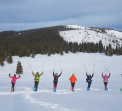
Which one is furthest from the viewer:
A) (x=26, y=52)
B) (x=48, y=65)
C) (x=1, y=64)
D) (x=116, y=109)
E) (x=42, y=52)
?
(x=42, y=52)

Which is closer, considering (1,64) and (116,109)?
(116,109)

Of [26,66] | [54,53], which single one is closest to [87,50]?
[54,53]

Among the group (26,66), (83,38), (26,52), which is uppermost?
(83,38)

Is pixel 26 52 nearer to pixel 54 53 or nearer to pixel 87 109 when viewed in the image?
pixel 54 53

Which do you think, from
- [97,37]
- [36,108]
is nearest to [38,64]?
[36,108]

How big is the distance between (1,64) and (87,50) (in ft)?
142

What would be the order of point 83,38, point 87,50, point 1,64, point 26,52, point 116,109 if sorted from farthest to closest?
point 83,38
point 87,50
point 26,52
point 1,64
point 116,109

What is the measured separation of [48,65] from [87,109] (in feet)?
136

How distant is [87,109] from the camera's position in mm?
7695

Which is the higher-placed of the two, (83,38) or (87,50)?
(83,38)

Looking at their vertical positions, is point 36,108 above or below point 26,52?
below

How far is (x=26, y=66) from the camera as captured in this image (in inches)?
1818

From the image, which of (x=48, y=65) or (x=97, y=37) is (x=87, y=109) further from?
(x=97, y=37)

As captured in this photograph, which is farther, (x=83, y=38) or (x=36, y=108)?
(x=83, y=38)
